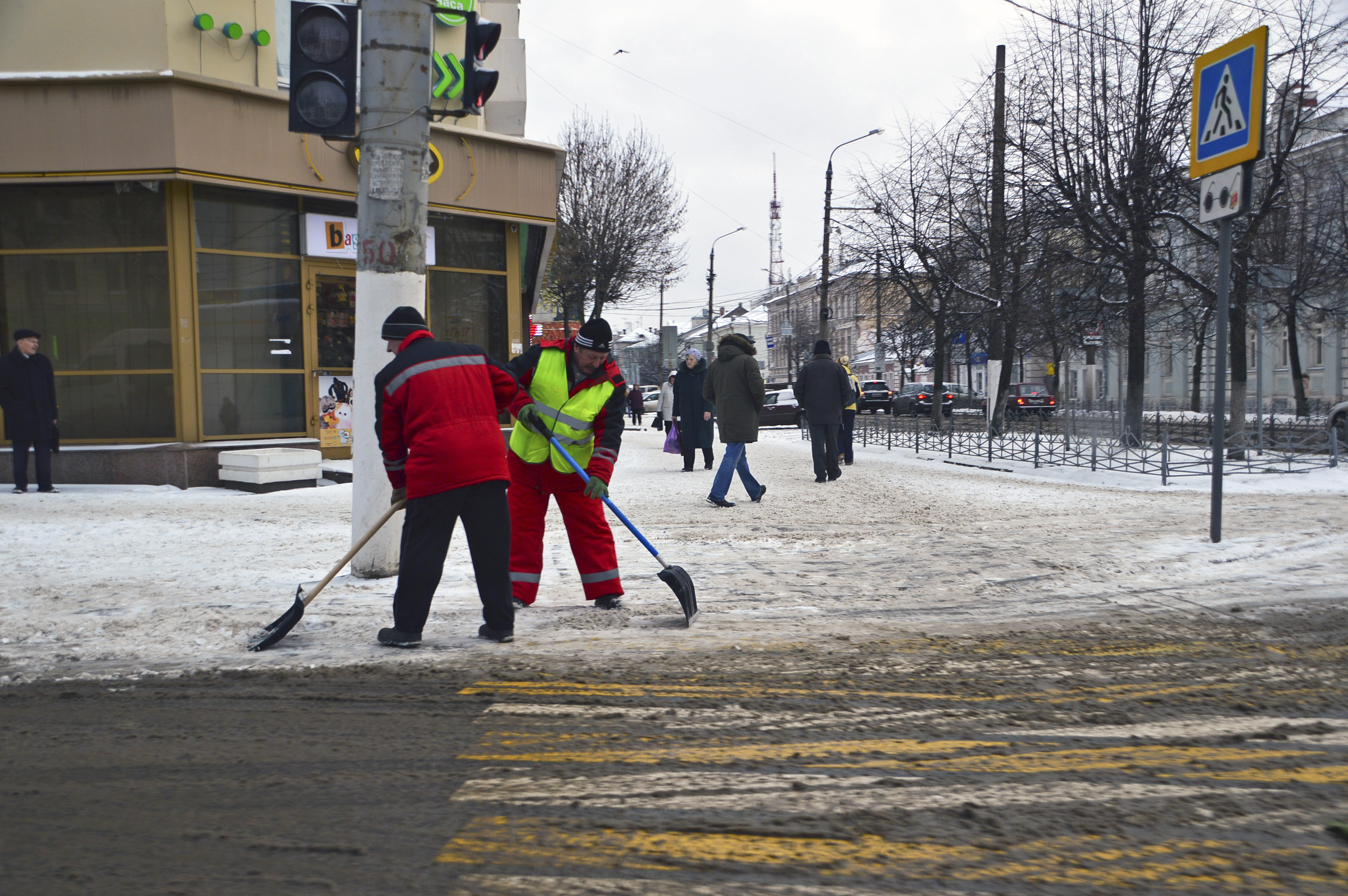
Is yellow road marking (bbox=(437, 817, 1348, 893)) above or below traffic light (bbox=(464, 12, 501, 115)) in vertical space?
below

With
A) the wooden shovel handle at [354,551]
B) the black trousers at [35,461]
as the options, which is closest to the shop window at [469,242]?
the black trousers at [35,461]

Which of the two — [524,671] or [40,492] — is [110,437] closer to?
[40,492]

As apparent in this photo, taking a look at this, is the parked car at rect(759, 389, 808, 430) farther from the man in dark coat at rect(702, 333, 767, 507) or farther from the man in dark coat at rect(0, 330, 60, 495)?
the man in dark coat at rect(0, 330, 60, 495)

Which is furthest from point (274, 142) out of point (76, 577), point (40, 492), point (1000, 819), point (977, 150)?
point (977, 150)

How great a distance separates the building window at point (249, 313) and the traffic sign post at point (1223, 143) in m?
10.3

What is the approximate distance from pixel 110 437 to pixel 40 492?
1229mm

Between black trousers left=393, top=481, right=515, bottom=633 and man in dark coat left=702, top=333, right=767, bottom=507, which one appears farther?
man in dark coat left=702, top=333, right=767, bottom=507

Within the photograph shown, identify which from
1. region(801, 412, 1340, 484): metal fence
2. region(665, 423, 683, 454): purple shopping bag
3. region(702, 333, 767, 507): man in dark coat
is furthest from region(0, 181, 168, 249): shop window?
region(801, 412, 1340, 484): metal fence

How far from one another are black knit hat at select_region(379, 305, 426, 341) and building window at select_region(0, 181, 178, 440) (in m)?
8.16

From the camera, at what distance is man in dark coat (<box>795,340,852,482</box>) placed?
13547mm

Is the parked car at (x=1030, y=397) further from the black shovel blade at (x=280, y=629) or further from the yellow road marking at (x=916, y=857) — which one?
the yellow road marking at (x=916, y=857)

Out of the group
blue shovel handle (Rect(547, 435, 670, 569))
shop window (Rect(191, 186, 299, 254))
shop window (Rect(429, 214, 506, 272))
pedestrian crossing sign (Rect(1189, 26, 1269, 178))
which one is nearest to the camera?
blue shovel handle (Rect(547, 435, 670, 569))

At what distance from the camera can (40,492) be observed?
10859 millimetres

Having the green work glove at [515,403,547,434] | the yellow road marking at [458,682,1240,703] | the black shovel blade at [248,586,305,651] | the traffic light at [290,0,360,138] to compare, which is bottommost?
the yellow road marking at [458,682,1240,703]
